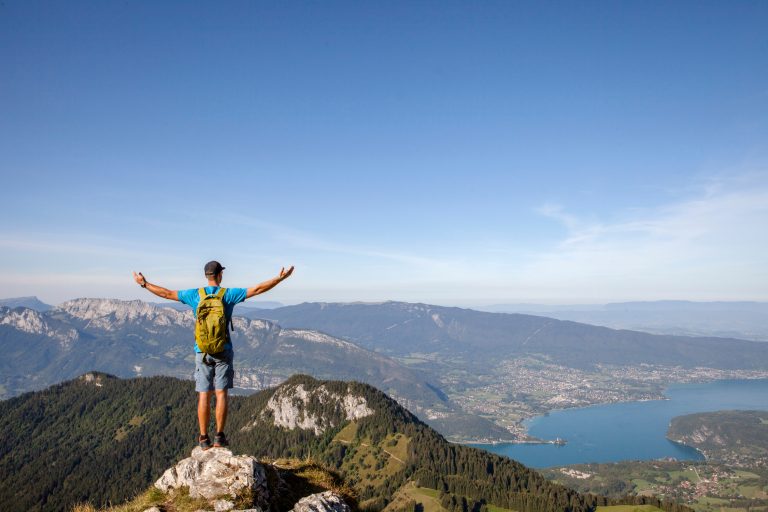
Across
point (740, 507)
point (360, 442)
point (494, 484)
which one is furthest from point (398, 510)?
point (740, 507)

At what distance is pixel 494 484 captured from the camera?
134m

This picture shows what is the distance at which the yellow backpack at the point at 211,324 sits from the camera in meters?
12.6

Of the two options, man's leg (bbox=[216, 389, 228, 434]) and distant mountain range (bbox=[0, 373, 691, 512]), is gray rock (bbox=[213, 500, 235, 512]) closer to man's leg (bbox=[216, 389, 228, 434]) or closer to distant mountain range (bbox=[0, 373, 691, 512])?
man's leg (bbox=[216, 389, 228, 434])

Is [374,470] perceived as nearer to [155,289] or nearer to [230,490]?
[230,490]

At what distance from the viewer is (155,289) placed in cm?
1327

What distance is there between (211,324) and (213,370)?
5.37 ft

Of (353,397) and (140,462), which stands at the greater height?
(353,397)

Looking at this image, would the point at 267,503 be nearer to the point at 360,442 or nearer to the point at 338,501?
the point at 338,501

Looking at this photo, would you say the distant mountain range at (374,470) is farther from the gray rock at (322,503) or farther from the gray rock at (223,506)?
the gray rock at (223,506)

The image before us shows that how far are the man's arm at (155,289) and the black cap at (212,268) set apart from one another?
3.98 feet

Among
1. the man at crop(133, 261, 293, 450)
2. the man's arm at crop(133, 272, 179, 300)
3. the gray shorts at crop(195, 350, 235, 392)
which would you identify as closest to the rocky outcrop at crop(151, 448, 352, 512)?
the man at crop(133, 261, 293, 450)

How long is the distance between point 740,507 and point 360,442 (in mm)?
166675

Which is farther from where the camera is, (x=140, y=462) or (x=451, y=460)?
(x=140, y=462)

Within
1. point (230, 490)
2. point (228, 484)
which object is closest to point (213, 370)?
point (228, 484)
